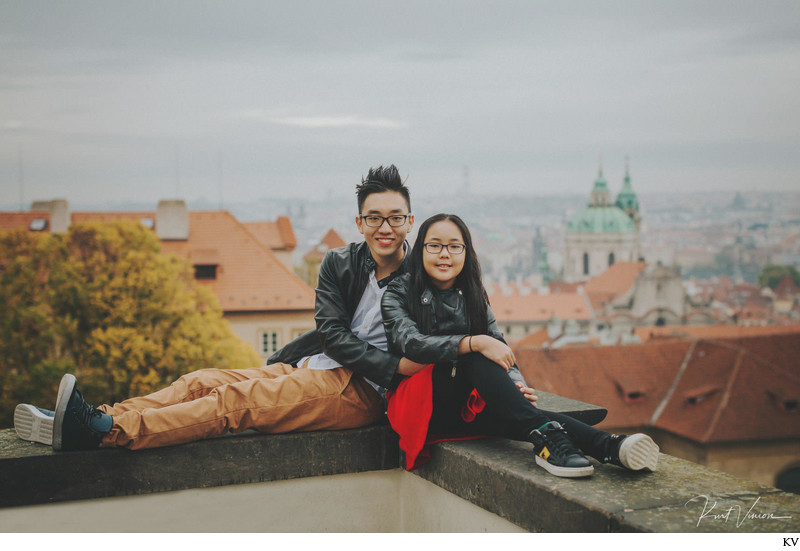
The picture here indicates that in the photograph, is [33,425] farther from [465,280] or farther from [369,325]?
[465,280]

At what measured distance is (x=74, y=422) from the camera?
7.37ft

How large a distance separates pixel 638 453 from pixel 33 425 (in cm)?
162

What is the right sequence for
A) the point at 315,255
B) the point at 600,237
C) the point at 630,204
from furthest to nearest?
the point at 630,204
the point at 600,237
the point at 315,255

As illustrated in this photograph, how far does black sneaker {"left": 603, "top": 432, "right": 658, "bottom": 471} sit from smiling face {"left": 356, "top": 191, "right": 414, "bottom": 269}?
93 cm

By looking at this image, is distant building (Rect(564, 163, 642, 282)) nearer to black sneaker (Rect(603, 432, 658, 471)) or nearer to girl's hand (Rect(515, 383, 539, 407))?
girl's hand (Rect(515, 383, 539, 407))

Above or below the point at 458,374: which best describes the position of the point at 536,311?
below

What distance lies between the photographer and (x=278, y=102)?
70.9 m

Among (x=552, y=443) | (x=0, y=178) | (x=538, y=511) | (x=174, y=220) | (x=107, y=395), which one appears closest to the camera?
(x=538, y=511)

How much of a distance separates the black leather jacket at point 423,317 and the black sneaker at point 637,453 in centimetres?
43

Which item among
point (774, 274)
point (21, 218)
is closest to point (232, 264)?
point (21, 218)

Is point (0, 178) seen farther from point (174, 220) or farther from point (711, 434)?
point (711, 434)

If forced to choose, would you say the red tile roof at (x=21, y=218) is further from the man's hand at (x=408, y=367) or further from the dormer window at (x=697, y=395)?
the man's hand at (x=408, y=367)

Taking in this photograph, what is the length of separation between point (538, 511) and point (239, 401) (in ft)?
3.02

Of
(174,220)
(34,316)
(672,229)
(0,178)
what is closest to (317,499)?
(34,316)
